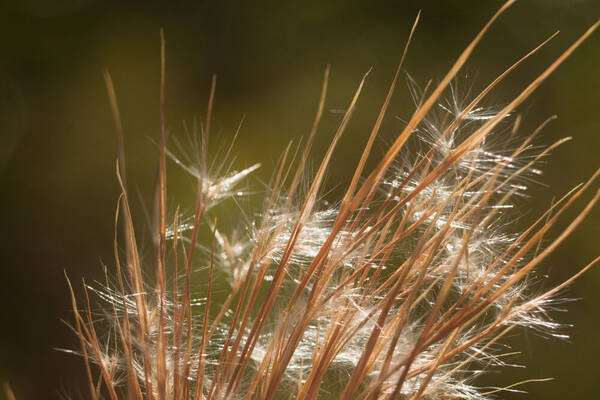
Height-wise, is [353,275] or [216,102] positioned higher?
[353,275]

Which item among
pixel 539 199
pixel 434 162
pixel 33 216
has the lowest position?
pixel 33 216

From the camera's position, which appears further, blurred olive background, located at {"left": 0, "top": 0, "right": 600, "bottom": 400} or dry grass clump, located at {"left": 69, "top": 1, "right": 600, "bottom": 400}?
blurred olive background, located at {"left": 0, "top": 0, "right": 600, "bottom": 400}

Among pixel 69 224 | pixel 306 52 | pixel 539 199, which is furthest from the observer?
pixel 306 52

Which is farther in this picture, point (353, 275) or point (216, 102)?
point (216, 102)

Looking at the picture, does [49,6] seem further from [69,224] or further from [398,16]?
[398,16]

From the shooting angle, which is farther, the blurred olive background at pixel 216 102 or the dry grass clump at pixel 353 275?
the blurred olive background at pixel 216 102

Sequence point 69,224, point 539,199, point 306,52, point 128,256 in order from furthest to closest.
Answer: point 306,52, point 69,224, point 539,199, point 128,256

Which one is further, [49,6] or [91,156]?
[49,6]

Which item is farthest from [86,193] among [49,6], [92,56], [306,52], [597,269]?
[597,269]
